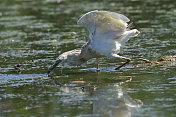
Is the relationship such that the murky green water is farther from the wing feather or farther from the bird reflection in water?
the wing feather

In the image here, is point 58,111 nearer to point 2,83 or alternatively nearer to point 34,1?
point 2,83

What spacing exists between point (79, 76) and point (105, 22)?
128 cm

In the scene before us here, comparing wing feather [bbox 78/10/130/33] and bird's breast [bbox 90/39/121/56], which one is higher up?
wing feather [bbox 78/10/130/33]

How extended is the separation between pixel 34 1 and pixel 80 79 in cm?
1581

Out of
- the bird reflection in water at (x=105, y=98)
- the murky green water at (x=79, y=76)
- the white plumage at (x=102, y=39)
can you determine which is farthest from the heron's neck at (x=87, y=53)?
the bird reflection in water at (x=105, y=98)

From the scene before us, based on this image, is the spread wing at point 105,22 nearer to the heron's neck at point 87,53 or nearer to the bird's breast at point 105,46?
the bird's breast at point 105,46

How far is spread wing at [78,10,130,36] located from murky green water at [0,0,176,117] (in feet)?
3.00

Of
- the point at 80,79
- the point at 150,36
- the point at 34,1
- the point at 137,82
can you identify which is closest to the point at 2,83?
the point at 80,79

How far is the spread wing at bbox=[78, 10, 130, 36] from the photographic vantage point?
26.3 feet

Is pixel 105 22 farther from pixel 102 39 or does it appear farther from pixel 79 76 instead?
pixel 79 76

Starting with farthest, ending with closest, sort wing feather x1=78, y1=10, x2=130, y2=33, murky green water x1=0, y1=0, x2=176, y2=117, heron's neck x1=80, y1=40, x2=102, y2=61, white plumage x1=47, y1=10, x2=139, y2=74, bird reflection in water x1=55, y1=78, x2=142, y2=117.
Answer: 1. heron's neck x1=80, y1=40, x2=102, y2=61
2. white plumage x1=47, y1=10, x2=139, y2=74
3. wing feather x1=78, y1=10, x2=130, y2=33
4. murky green water x1=0, y1=0, x2=176, y2=117
5. bird reflection in water x1=55, y1=78, x2=142, y2=117

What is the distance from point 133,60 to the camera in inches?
372

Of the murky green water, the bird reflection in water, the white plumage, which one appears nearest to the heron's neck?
the white plumage

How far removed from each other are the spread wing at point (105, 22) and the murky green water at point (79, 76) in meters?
0.91
